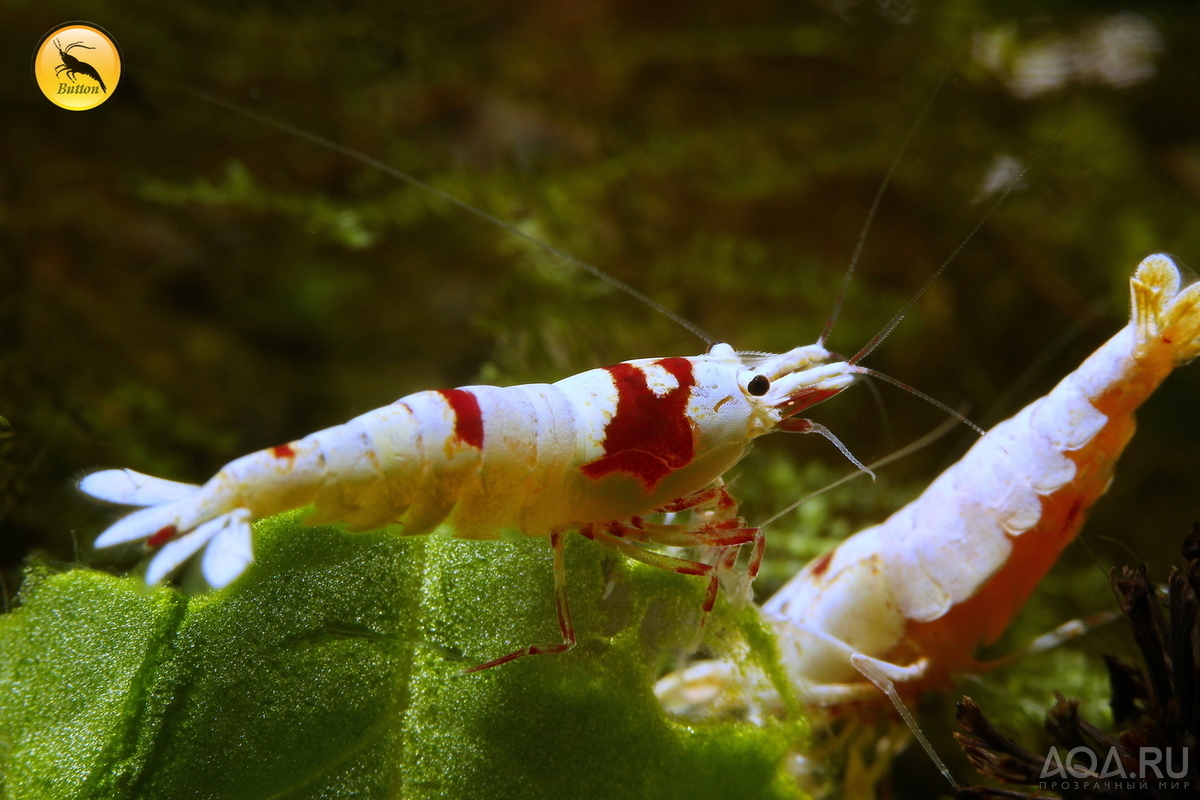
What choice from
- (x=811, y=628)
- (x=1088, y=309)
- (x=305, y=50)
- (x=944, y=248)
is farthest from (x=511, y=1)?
(x=811, y=628)

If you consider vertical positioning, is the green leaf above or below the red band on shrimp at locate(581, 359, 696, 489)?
below

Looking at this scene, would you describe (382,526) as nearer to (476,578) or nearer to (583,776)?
(476,578)

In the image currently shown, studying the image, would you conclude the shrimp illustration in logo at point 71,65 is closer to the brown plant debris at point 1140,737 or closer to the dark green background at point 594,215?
the dark green background at point 594,215

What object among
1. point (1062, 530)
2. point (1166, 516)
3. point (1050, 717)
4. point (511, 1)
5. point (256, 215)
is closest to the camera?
point (1050, 717)

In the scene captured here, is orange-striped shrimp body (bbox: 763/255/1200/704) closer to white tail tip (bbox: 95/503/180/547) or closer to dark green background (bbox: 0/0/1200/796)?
dark green background (bbox: 0/0/1200/796)

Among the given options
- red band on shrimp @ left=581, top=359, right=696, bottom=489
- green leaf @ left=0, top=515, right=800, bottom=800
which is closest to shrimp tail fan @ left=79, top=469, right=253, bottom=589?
green leaf @ left=0, top=515, right=800, bottom=800

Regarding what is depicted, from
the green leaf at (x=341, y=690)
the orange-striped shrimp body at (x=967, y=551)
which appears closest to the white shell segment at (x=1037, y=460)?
the orange-striped shrimp body at (x=967, y=551)

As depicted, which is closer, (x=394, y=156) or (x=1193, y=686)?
(x=1193, y=686)
